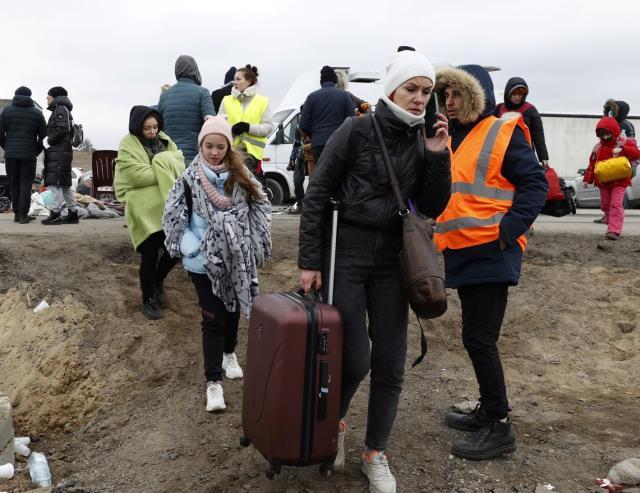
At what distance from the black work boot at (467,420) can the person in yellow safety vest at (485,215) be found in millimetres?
275

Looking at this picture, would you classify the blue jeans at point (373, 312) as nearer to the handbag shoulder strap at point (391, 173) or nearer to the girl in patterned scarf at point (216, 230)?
the handbag shoulder strap at point (391, 173)

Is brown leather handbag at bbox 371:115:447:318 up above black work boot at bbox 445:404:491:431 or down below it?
above

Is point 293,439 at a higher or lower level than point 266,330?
lower

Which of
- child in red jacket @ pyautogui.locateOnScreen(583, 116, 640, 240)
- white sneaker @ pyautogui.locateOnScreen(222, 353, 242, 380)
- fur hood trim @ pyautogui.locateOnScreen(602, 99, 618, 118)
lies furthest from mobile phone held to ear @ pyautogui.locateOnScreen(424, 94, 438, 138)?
fur hood trim @ pyautogui.locateOnScreen(602, 99, 618, 118)

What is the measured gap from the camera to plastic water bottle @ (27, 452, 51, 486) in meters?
4.14

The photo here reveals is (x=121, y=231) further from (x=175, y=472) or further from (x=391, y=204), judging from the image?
(x=391, y=204)

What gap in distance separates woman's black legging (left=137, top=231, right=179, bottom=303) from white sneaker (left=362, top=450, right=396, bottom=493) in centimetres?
298

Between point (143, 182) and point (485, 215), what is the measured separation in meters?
3.16

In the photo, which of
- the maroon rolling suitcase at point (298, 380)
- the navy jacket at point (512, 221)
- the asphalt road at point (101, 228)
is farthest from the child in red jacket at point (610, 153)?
the maroon rolling suitcase at point (298, 380)

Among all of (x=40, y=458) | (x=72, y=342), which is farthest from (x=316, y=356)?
(x=72, y=342)

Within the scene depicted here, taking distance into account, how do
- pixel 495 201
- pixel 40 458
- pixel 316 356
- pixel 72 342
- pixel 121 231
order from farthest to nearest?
pixel 121 231, pixel 72 342, pixel 40 458, pixel 495 201, pixel 316 356

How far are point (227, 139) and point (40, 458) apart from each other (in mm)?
2416

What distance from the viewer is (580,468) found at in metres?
3.80

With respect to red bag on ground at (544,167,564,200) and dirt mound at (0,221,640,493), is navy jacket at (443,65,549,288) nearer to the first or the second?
red bag on ground at (544,167,564,200)
